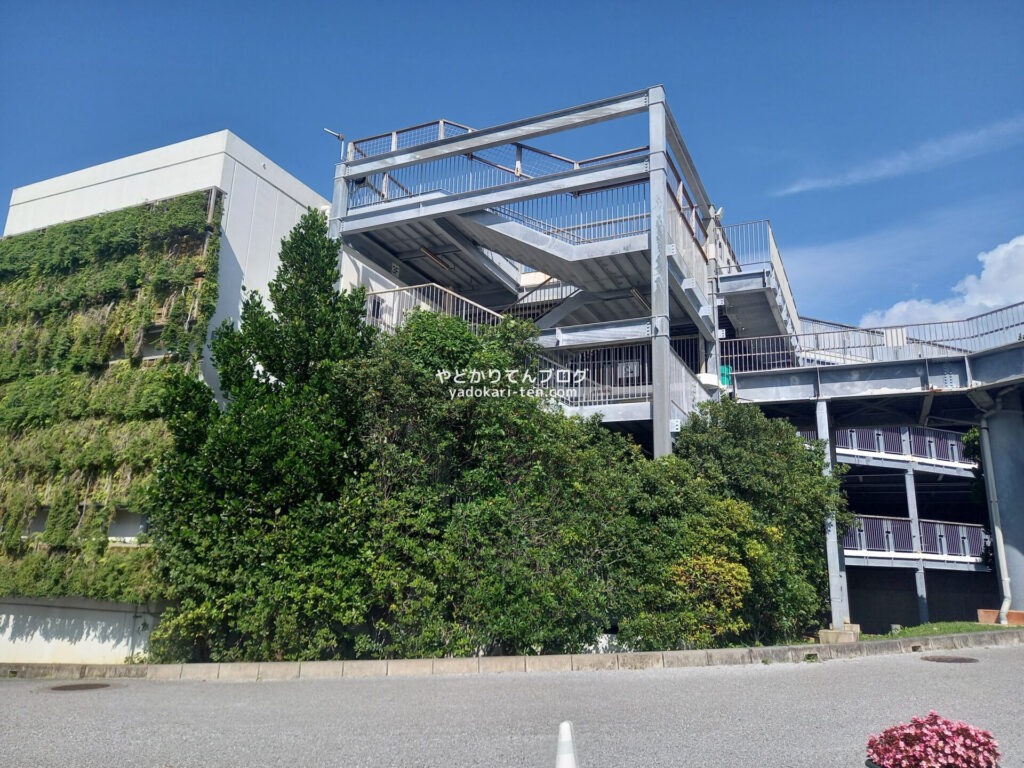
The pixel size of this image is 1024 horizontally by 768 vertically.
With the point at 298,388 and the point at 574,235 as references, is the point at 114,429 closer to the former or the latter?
the point at 298,388

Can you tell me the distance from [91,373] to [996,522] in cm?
1790

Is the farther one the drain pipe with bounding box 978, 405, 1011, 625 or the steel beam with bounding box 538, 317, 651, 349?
the steel beam with bounding box 538, 317, 651, 349

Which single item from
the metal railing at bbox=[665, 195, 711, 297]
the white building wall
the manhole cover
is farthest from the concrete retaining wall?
the metal railing at bbox=[665, 195, 711, 297]

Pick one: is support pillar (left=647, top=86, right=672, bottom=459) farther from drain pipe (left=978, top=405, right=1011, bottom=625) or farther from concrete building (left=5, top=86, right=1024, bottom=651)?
drain pipe (left=978, top=405, right=1011, bottom=625)

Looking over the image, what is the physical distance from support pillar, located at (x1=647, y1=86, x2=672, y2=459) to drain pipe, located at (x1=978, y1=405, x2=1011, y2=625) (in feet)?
23.0

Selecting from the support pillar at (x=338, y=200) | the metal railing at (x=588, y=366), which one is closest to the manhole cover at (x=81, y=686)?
the metal railing at (x=588, y=366)

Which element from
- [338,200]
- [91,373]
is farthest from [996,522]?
[91,373]

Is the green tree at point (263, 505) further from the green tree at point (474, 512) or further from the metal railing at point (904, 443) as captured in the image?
Answer: the metal railing at point (904, 443)

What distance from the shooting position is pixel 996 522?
13547 mm

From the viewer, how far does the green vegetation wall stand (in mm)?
11430

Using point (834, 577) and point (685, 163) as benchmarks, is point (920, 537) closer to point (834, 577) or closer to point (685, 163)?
point (834, 577)

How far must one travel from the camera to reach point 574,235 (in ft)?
48.2

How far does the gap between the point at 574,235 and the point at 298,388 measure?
7.24m

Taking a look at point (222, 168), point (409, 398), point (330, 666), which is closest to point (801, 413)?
point (409, 398)
